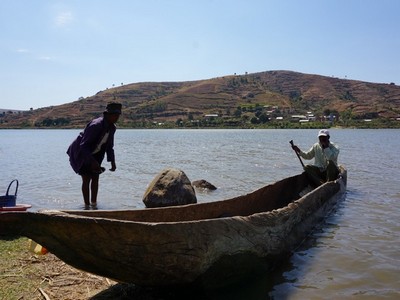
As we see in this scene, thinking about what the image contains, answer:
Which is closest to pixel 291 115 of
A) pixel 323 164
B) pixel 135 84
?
pixel 135 84

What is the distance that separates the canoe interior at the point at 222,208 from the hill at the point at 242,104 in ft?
314

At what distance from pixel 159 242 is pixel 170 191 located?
5.21 meters

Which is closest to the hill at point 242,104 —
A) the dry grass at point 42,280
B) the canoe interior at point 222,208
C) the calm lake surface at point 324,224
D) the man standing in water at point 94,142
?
the calm lake surface at point 324,224

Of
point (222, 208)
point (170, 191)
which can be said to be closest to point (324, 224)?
point (222, 208)

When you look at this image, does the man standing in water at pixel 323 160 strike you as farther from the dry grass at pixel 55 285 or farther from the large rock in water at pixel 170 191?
the dry grass at pixel 55 285

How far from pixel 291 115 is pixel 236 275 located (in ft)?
398

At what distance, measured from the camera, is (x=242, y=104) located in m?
140

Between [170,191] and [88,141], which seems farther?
[170,191]

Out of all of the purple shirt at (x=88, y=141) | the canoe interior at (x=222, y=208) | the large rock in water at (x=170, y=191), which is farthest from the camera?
the large rock in water at (x=170, y=191)

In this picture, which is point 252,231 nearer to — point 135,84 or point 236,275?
point 236,275

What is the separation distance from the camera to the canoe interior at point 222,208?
4517 mm

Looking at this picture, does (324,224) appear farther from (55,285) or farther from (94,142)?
(55,285)

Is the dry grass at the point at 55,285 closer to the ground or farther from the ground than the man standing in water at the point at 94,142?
closer to the ground

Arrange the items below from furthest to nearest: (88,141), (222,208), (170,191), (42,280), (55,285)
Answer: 1. (170,191)
2. (88,141)
3. (222,208)
4. (42,280)
5. (55,285)
